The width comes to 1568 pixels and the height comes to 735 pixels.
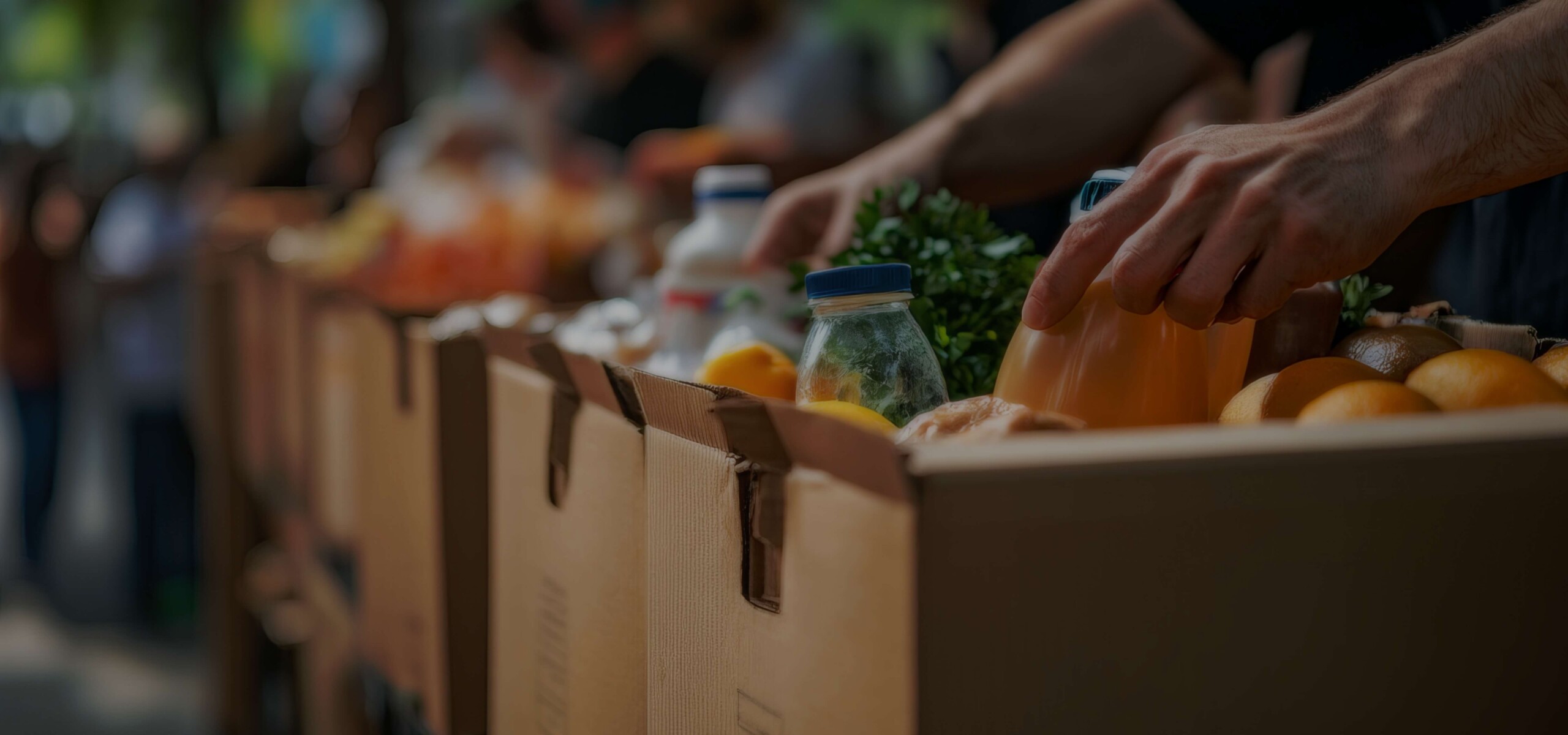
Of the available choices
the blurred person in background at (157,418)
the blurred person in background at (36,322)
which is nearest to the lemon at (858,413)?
the blurred person in background at (157,418)

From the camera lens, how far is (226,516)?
10.3 feet

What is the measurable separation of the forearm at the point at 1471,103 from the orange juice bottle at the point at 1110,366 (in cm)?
14

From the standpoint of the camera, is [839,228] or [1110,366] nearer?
[1110,366]

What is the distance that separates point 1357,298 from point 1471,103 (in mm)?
204

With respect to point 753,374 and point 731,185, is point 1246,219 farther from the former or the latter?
point 731,185

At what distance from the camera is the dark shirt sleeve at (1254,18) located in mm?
1390

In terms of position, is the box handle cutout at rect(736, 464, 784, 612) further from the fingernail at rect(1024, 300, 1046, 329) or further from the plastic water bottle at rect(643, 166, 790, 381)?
the plastic water bottle at rect(643, 166, 790, 381)

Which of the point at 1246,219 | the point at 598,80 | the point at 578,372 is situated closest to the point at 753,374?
the point at 578,372

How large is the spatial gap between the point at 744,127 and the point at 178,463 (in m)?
2.88

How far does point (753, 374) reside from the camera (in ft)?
2.83

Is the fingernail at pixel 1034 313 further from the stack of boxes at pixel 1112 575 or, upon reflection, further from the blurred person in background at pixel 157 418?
the blurred person in background at pixel 157 418

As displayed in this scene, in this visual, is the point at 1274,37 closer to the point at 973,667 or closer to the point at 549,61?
the point at 973,667

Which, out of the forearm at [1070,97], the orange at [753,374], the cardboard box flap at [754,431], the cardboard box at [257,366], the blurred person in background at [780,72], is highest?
the blurred person in background at [780,72]

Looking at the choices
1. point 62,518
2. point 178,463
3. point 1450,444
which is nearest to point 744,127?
point 178,463
